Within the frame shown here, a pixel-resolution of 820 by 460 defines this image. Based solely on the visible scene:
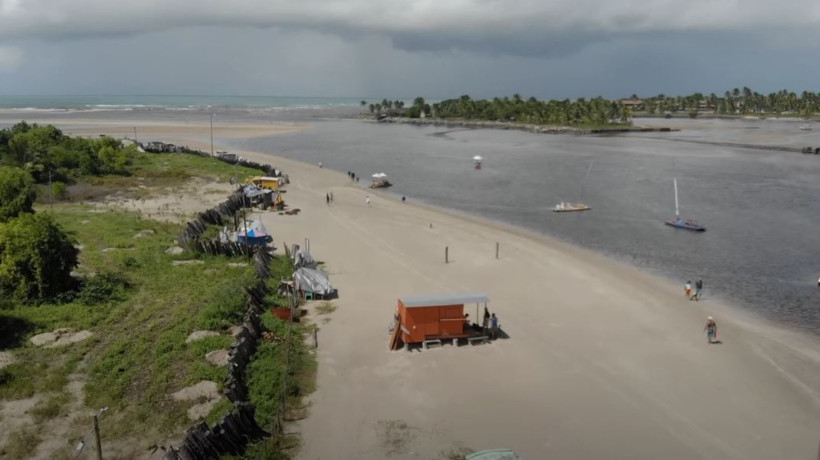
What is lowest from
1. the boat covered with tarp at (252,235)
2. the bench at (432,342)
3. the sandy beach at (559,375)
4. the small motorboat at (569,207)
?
the sandy beach at (559,375)

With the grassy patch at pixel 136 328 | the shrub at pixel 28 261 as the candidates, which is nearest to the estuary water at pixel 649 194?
the grassy patch at pixel 136 328

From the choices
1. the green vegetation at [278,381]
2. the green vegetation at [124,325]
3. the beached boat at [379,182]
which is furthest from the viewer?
the beached boat at [379,182]

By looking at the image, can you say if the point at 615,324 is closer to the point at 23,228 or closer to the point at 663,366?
the point at 663,366

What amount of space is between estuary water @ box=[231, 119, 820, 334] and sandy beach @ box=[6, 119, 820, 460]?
504 cm

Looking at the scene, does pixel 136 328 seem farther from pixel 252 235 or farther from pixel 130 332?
pixel 252 235

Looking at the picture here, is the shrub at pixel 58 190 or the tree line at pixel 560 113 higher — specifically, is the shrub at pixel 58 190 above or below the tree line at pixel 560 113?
below

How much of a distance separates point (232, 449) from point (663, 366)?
1425 cm

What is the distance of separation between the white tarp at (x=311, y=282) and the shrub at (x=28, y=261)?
31.0 ft

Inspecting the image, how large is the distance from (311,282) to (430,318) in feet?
23.1

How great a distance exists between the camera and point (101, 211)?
1709 inches

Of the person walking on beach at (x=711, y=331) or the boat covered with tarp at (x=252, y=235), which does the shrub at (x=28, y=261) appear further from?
the person walking on beach at (x=711, y=331)

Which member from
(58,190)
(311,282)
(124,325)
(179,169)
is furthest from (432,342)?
(179,169)

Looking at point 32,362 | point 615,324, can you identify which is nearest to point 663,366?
point 615,324

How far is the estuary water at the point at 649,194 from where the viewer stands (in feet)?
114
